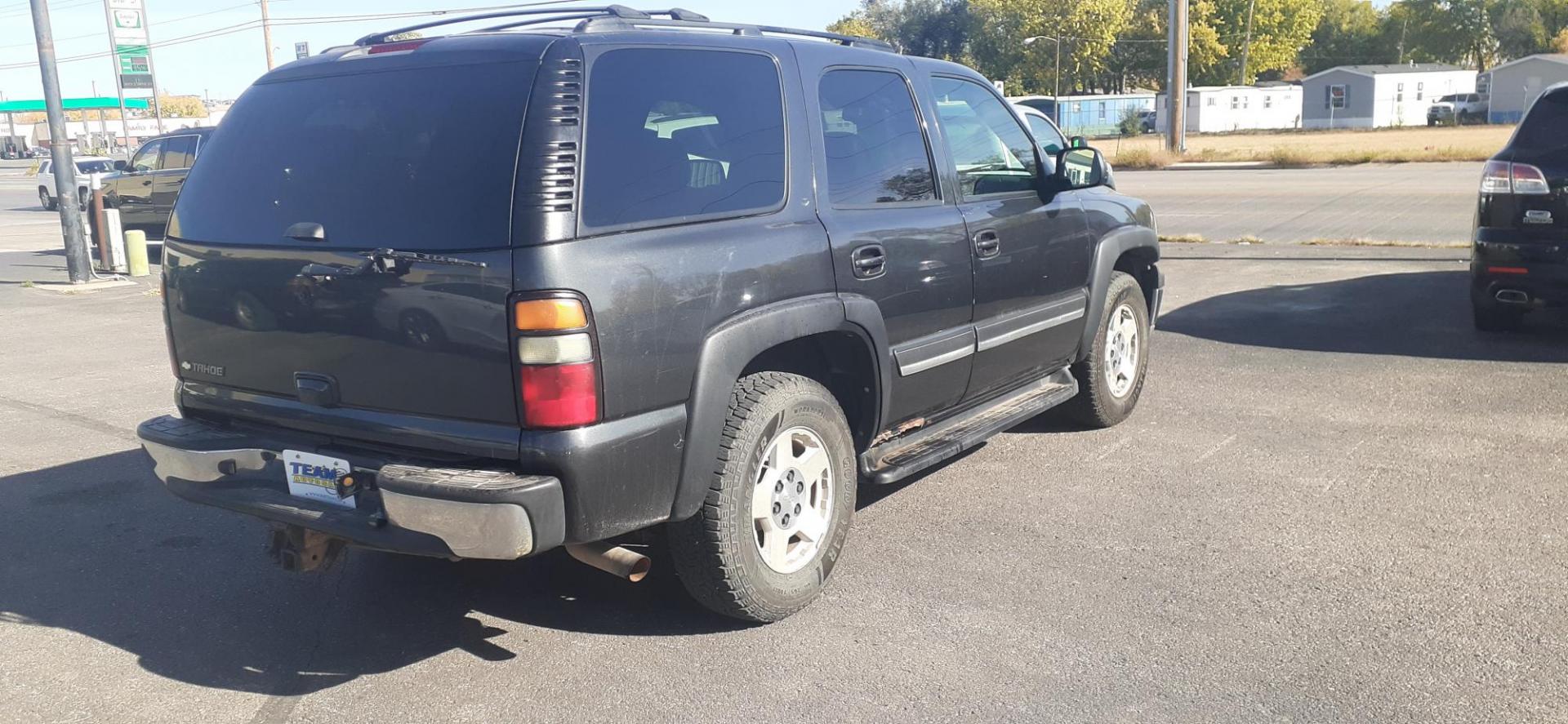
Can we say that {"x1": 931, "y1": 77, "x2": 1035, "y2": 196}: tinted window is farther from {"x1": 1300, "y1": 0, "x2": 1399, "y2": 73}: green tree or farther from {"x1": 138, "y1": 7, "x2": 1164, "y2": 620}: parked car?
{"x1": 1300, "y1": 0, "x2": 1399, "y2": 73}: green tree

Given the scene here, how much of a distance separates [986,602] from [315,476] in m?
2.17

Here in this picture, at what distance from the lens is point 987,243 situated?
507 centimetres

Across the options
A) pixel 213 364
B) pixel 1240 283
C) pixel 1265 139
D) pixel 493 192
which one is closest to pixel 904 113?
pixel 493 192

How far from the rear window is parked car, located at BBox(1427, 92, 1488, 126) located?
244 feet

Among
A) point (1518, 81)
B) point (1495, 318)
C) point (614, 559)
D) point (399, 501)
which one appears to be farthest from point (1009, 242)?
point (1518, 81)

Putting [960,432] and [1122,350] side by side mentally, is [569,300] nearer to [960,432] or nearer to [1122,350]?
[960,432]

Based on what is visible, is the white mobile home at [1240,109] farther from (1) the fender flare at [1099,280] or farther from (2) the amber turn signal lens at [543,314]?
(2) the amber turn signal lens at [543,314]

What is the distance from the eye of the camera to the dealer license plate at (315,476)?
367 centimetres

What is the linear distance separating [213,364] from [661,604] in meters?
1.67

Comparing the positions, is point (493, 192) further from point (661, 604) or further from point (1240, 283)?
point (1240, 283)

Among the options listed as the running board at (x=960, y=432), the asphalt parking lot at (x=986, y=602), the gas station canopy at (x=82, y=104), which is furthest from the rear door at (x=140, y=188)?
the gas station canopy at (x=82, y=104)

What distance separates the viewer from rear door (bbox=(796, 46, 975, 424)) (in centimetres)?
440

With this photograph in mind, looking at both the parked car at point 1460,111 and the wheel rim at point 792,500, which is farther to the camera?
the parked car at point 1460,111

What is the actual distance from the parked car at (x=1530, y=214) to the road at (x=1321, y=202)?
22.2 feet
